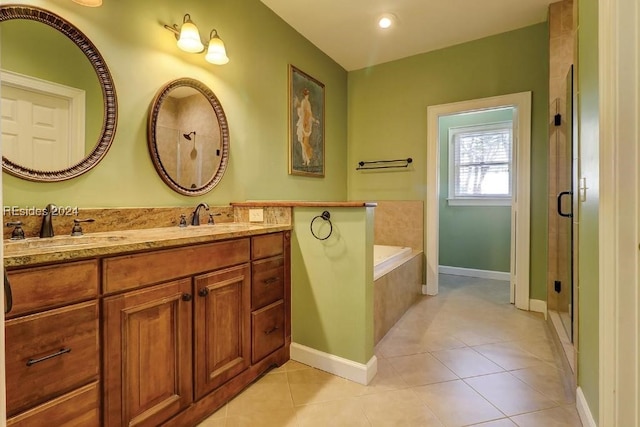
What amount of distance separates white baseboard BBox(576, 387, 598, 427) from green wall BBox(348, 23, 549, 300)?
5.16 ft

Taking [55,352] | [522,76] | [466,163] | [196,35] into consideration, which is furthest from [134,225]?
[466,163]

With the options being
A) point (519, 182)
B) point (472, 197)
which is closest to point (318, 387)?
point (519, 182)

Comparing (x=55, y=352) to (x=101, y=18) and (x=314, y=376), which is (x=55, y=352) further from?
(x=101, y=18)

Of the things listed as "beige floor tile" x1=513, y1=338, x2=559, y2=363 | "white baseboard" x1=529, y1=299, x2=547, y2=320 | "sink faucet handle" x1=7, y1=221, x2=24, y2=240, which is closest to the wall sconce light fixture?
"sink faucet handle" x1=7, y1=221, x2=24, y2=240

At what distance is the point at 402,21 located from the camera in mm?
2865

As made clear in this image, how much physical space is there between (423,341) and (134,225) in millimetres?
2068

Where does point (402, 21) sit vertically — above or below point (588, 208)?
above

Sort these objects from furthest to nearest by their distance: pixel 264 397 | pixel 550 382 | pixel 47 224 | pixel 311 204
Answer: pixel 311 204, pixel 550 382, pixel 264 397, pixel 47 224

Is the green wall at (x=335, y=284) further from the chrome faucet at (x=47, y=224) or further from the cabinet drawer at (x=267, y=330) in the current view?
the chrome faucet at (x=47, y=224)

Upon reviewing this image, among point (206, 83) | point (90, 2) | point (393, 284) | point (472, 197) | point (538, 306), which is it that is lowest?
point (538, 306)

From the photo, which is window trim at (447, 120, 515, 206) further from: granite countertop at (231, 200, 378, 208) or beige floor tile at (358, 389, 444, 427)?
beige floor tile at (358, 389, 444, 427)

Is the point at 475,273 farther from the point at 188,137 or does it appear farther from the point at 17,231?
the point at 17,231

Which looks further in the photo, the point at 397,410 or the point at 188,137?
the point at 188,137

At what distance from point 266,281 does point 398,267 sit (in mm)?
1367
